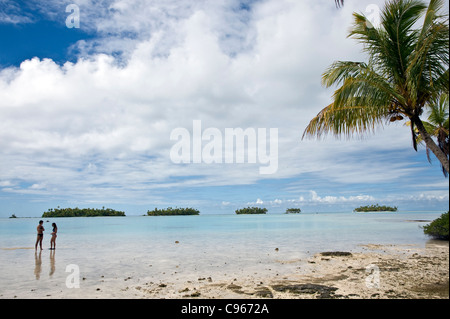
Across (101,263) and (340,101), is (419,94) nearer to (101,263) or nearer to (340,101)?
(340,101)

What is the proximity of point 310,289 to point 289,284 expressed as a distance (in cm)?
87

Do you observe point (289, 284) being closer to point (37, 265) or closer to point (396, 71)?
point (396, 71)

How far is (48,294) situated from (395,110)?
12.5m

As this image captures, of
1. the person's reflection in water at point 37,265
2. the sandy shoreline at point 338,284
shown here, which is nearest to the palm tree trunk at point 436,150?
the sandy shoreline at point 338,284

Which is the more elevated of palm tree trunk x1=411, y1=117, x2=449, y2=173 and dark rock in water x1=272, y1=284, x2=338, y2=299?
palm tree trunk x1=411, y1=117, x2=449, y2=173

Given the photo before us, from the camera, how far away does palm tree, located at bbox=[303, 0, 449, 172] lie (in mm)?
8875

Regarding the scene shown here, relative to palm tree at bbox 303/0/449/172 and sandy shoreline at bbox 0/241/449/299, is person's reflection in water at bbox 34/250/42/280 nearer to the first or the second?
sandy shoreline at bbox 0/241/449/299

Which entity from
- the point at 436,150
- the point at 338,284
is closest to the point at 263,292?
the point at 338,284

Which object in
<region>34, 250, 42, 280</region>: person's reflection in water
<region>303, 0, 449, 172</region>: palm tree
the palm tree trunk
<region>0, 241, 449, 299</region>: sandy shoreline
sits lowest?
<region>34, 250, 42, 280</region>: person's reflection in water

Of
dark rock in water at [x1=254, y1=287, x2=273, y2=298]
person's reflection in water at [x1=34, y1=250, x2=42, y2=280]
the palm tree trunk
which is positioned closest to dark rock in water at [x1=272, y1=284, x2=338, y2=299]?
dark rock in water at [x1=254, y1=287, x2=273, y2=298]

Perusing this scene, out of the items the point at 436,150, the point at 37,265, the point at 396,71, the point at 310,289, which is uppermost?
the point at 396,71

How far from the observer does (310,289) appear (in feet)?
27.2

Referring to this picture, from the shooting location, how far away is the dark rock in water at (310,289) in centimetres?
775

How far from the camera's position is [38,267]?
44.1 feet
